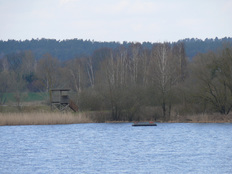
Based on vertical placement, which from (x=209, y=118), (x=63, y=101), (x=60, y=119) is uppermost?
(x=63, y=101)

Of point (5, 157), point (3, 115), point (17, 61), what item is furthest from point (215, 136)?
point (17, 61)

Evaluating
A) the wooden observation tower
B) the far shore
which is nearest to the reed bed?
the far shore

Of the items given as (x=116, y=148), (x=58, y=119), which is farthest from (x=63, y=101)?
(x=116, y=148)

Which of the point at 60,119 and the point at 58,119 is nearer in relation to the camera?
the point at 58,119

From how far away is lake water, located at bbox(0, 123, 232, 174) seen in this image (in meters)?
25.8

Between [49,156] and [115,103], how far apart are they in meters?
25.5

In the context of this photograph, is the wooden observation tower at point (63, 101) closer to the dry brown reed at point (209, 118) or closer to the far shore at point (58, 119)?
the far shore at point (58, 119)

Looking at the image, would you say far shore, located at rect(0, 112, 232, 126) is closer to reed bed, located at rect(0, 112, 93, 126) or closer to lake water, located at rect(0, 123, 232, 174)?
reed bed, located at rect(0, 112, 93, 126)

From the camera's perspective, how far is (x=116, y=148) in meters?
34.5

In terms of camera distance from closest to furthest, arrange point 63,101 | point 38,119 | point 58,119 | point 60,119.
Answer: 1. point 58,119
2. point 60,119
3. point 38,119
4. point 63,101

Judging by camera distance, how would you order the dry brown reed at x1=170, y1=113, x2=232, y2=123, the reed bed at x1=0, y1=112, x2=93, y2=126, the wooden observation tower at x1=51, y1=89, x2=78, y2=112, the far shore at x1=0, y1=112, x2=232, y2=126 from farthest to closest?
the wooden observation tower at x1=51, y1=89, x2=78, y2=112 < the dry brown reed at x1=170, y1=113, x2=232, y2=123 < the far shore at x1=0, y1=112, x2=232, y2=126 < the reed bed at x1=0, y1=112, x2=93, y2=126

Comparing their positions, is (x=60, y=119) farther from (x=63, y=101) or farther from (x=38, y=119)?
(x=63, y=101)

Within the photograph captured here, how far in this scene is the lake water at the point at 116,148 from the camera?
1016 inches

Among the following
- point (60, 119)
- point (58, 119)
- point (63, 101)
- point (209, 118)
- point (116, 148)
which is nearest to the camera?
point (116, 148)
